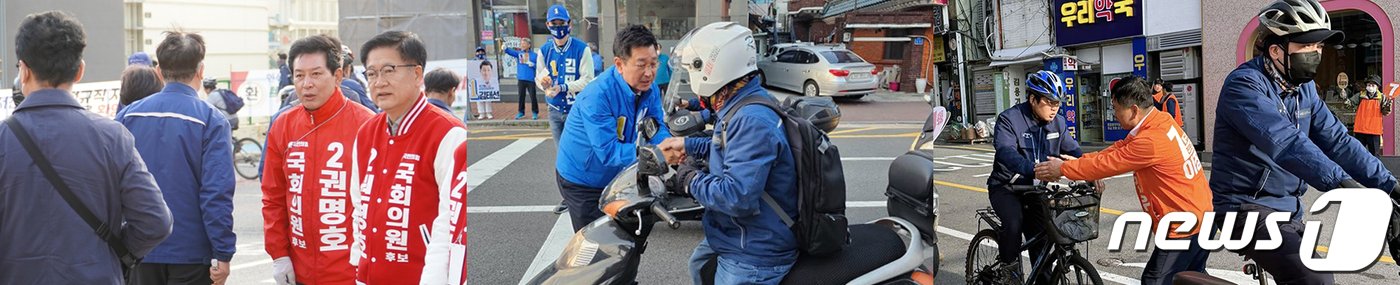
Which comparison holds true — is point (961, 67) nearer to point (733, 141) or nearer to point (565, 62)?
point (733, 141)

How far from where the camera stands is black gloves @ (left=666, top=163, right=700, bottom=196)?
2070 mm

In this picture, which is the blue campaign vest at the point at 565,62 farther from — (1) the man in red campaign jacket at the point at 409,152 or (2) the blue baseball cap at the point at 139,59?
(2) the blue baseball cap at the point at 139,59

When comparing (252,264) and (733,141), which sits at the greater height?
(733,141)

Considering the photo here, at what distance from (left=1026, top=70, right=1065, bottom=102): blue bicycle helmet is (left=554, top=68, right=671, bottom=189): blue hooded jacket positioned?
1281mm

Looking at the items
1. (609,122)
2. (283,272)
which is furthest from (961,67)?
(283,272)

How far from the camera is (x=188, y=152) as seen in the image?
231 cm

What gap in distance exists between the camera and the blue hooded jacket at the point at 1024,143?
282 cm

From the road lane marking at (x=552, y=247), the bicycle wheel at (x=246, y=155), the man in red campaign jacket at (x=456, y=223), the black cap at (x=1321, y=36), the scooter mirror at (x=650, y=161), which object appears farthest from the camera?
the black cap at (x=1321, y=36)

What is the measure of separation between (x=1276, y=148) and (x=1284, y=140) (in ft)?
0.15

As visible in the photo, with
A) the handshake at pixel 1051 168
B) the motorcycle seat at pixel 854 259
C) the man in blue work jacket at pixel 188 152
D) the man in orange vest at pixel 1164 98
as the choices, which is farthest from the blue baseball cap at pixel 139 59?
the man in orange vest at pixel 1164 98

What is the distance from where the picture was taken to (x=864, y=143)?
7.11 feet

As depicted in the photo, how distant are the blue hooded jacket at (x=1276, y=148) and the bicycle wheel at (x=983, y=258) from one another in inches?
28.5

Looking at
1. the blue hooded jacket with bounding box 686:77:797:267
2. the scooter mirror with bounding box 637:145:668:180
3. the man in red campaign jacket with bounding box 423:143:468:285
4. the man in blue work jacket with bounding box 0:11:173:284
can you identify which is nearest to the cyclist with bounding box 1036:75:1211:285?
the blue hooded jacket with bounding box 686:77:797:267
